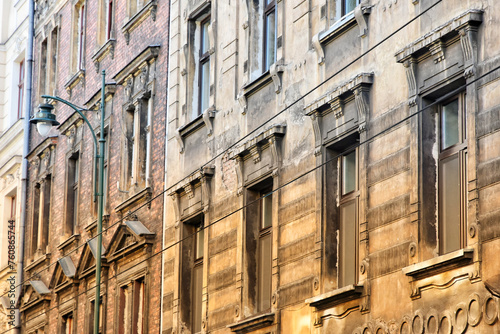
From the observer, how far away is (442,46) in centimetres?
1536

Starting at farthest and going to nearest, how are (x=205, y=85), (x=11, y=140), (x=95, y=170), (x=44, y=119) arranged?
(x=11, y=140), (x=95, y=170), (x=44, y=119), (x=205, y=85)

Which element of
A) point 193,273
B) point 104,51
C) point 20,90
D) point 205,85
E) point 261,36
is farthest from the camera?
point 20,90

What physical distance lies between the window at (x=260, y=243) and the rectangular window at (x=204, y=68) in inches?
129

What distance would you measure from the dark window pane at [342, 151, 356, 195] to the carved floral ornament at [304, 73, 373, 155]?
503 mm

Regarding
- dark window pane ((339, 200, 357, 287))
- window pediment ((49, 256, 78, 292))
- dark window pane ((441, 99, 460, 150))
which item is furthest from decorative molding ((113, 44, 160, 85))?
dark window pane ((441, 99, 460, 150))

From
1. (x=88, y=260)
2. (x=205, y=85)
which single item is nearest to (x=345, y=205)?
(x=205, y=85)

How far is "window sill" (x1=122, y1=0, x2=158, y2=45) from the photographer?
2655 centimetres

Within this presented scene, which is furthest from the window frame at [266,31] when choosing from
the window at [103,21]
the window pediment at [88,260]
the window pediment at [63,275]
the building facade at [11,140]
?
the building facade at [11,140]

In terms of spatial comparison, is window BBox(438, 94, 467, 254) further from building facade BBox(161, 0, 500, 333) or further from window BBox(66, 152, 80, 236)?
window BBox(66, 152, 80, 236)

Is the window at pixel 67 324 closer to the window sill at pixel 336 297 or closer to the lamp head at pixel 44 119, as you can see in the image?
the lamp head at pixel 44 119

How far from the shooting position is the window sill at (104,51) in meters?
29.3

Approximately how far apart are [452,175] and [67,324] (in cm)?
1697

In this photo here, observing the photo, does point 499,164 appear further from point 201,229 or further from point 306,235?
point 201,229

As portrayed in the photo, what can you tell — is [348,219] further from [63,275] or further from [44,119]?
[63,275]
